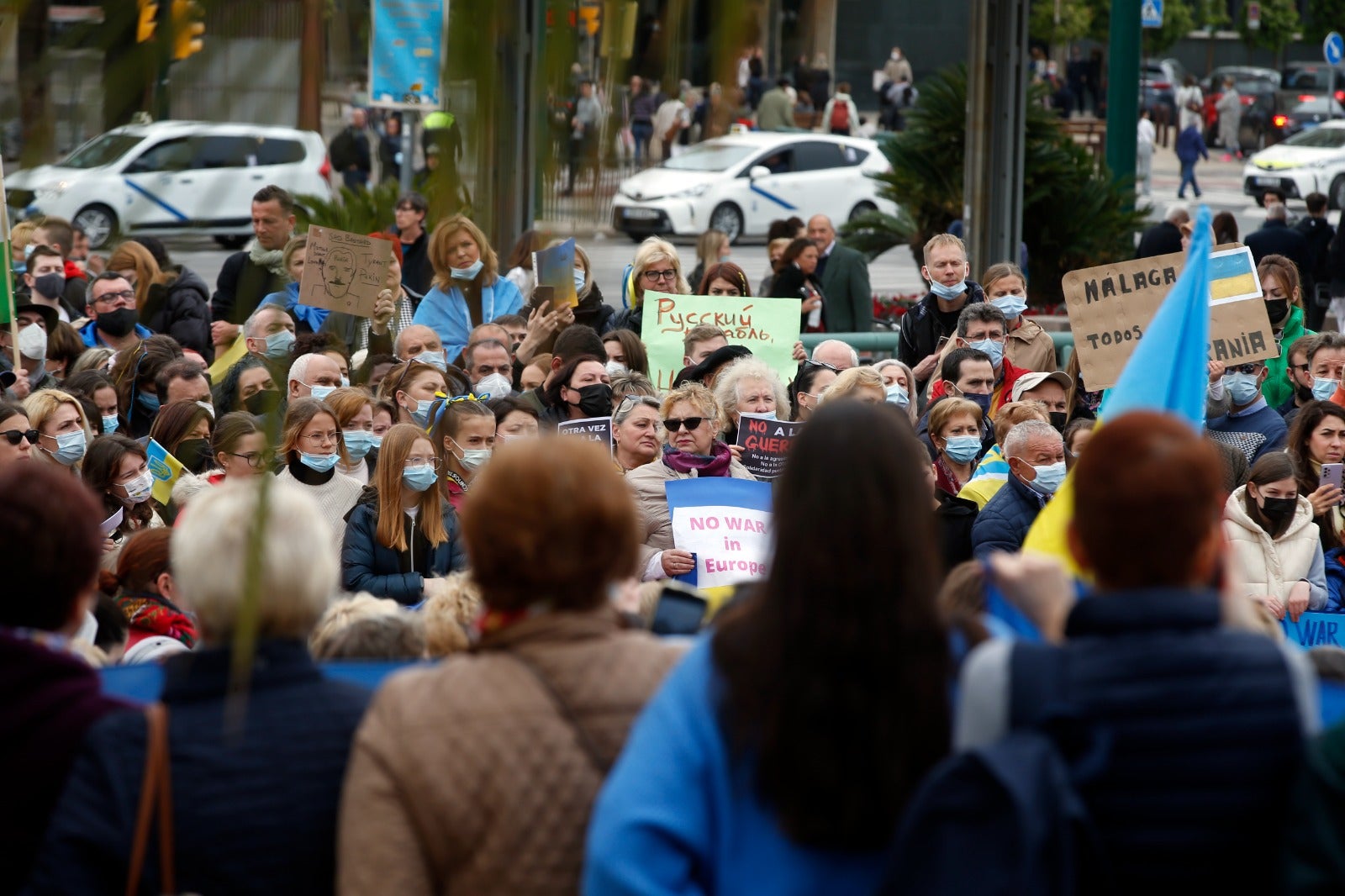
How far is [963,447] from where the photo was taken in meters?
6.77

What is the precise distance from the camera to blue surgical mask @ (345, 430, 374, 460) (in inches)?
269

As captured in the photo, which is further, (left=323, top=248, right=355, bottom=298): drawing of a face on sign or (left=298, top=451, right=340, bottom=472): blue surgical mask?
(left=298, top=451, right=340, bottom=472): blue surgical mask

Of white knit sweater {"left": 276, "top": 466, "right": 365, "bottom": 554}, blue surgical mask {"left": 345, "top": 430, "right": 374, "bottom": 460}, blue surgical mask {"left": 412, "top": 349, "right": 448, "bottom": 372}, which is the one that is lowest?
white knit sweater {"left": 276, "top": 466, "right": 365, "bottom": 554}

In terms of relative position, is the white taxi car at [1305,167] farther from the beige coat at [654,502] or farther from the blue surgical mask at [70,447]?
the blue surgical mask at [70,447]

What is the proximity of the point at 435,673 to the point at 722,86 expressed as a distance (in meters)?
1.40

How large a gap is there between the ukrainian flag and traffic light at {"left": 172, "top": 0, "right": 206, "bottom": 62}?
2.14 meters

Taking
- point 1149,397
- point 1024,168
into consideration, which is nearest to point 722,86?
point 1149,397

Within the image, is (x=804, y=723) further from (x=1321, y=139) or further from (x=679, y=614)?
(x=1321, y=139)

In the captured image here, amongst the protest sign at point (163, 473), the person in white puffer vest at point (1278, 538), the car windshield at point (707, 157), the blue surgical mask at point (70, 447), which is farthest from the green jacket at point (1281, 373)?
the car windshield at point (707, 157)

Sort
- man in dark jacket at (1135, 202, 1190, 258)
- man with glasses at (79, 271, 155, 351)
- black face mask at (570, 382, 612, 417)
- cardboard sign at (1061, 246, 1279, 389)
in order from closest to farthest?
black face mask at (570, 382, 612, 417) → cardboard sign at (1061, 246, 1279, 389) → man with glasses at (79, 271, 155, 351) → man in dark jacket at (1135, 202, 1190, 258)

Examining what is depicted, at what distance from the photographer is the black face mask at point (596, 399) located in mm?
7137

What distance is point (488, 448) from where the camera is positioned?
6449 mm

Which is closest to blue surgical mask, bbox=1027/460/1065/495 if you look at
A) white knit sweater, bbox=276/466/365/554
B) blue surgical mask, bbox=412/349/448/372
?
white knit sweater, bbox=276/466/365/554

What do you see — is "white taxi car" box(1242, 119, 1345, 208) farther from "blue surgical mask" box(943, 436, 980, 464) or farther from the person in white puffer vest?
the person in white puffer vest
